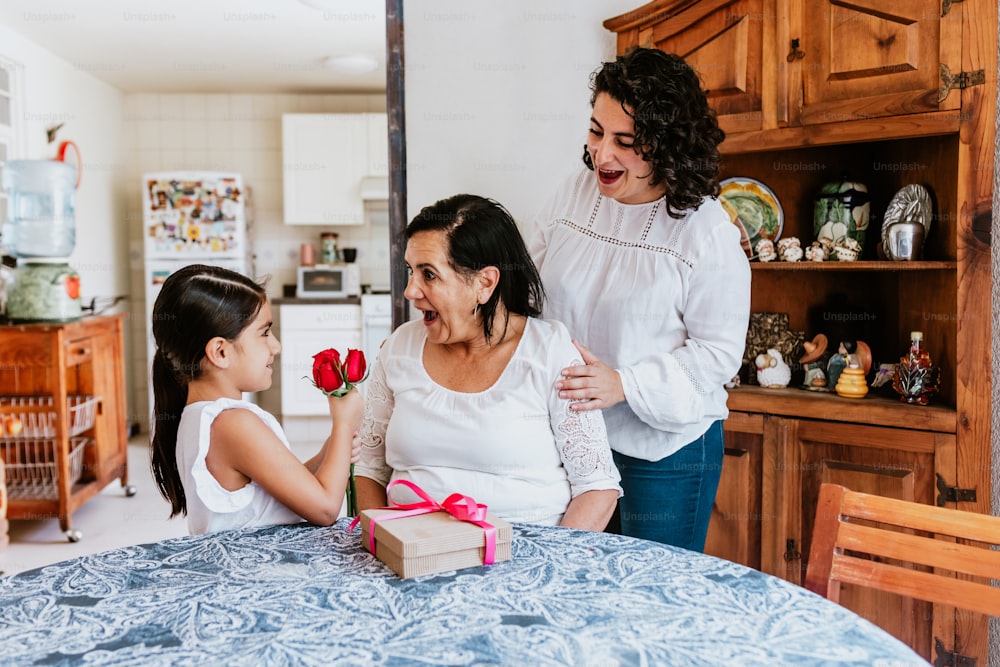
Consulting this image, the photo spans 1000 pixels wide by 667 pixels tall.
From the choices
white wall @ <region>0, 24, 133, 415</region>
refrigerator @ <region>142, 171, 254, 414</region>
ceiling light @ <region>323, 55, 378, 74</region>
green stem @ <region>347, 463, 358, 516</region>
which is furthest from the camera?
refrigerator @ <region>142, 171, 254, 414</region>

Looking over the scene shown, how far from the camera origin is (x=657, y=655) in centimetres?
91

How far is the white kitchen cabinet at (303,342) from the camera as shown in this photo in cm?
591

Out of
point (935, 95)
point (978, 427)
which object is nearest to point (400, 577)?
point (978, 427)

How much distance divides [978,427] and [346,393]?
62.0 inches

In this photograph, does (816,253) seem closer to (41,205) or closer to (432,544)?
(432,544)

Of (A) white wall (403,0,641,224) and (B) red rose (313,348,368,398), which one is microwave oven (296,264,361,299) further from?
(B) red rose (313,348,368,398)

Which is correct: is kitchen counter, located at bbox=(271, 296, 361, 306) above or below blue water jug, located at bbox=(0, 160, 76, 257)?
below

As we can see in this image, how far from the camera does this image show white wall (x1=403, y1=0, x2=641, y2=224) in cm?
245

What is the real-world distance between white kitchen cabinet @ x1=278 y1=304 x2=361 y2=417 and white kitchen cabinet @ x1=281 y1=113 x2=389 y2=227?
719 millimetres

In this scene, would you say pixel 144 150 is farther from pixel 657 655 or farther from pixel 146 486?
pixel 657 655

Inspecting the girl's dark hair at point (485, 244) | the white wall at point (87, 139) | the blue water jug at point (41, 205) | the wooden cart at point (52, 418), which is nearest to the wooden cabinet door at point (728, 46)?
the girl's dark hair at point (485, 244)

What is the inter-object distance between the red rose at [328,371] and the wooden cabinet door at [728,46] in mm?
1426

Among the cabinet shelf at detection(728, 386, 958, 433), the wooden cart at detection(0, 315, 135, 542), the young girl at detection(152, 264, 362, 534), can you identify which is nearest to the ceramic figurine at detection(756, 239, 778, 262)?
the cabinet shelf at detection(728, 386, 958, 433)

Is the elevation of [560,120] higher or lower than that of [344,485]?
higher
